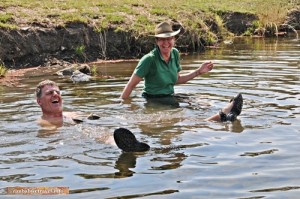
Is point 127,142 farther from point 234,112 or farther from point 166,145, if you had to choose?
point 234,112

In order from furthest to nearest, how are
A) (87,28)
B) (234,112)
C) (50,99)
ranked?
(87,28), (50,99), (234,112)

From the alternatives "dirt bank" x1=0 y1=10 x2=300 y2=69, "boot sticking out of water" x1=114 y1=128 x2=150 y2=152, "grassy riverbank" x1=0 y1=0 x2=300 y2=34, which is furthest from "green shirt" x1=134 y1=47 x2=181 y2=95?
"grassy riverbank" x1=0 y1=0 x2=300 y2=34

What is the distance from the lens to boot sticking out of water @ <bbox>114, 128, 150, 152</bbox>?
6.30 meters

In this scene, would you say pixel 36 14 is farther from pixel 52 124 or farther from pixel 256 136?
pixel 256 136

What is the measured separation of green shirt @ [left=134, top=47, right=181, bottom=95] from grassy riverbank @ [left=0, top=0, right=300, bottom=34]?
6.64m

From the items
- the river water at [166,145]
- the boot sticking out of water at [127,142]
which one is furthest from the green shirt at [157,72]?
the boot sticking out of water at [127,142]

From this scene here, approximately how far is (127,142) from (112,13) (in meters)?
12.1

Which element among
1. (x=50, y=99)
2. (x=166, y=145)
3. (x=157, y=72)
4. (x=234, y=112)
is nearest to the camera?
(x=166, y=145)

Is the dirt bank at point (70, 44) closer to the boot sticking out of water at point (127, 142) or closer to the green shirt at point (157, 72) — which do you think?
the green shirt at point (157, 72)

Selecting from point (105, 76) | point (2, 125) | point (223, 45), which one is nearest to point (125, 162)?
point (2, 125)

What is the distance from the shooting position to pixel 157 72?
9.37m

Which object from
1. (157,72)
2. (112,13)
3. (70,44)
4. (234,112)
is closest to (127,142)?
(234,112)

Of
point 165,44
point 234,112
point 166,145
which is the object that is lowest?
point 166,145

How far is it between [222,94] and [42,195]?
19.6ft
